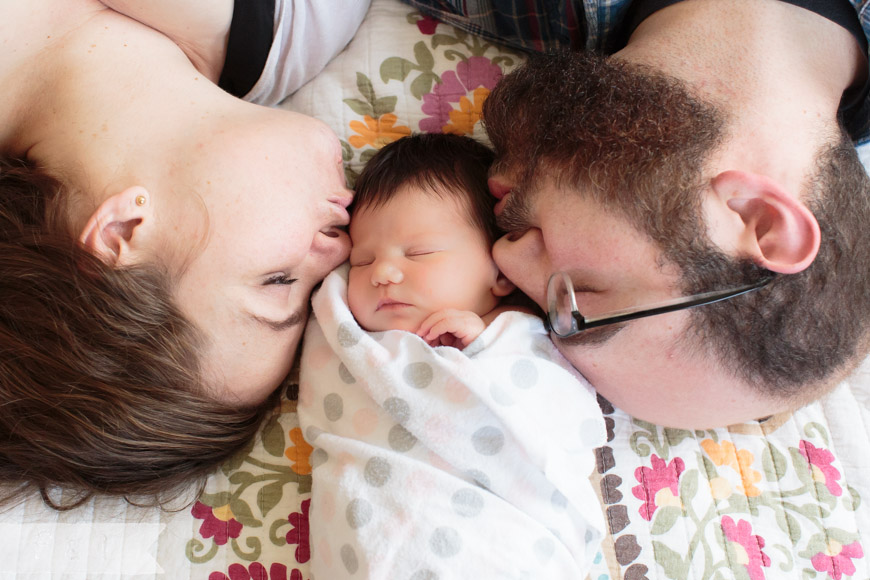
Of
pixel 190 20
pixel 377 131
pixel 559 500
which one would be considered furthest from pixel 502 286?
pixel 190 20

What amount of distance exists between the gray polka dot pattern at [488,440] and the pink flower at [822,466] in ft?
2.04

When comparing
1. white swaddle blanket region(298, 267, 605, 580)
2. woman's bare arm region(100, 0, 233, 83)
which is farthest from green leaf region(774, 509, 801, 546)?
woman's bare arm region(100, 0, 233, 83)

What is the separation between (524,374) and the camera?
104 centimetres

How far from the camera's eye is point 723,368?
3.11 feet

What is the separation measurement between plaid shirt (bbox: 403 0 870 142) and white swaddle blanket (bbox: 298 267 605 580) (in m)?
0.64

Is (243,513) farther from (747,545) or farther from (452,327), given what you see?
(747,545)

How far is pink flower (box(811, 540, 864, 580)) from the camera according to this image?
114cm

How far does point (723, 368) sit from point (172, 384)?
2.64 ft

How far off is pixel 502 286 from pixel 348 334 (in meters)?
0.28

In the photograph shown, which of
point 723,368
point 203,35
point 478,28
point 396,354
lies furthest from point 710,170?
point 203,35

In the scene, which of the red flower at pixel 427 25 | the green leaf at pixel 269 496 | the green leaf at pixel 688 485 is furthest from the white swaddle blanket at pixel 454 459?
the red flower at pixel 427 25

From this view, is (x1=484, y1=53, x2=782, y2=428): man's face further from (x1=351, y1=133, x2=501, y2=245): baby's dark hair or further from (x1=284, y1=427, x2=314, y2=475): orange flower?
(x1=284, y1=427, x2=314, y2=475): orange flower

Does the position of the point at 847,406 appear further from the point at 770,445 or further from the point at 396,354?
the point at 396,354

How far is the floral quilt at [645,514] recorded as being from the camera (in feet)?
3.58
